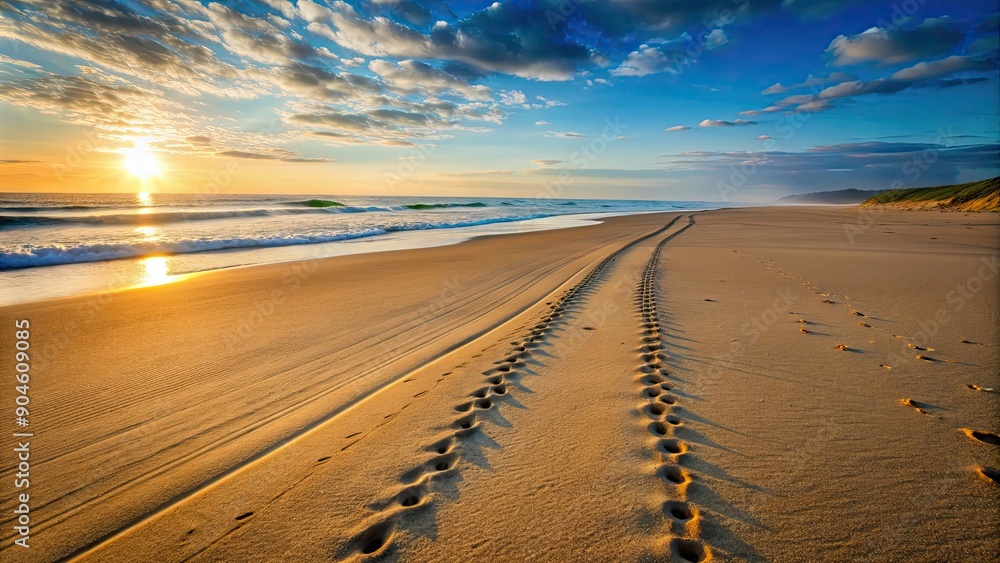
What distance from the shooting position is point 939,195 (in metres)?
36.0

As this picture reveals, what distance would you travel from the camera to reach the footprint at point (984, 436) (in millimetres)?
2852

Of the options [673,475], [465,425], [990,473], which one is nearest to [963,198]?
[990,473]

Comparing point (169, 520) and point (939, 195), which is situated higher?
point (939, 195)

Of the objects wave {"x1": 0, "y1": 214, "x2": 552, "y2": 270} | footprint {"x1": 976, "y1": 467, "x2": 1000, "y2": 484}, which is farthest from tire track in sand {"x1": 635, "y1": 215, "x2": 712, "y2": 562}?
wave {"x1": 0, "y1": 214, "x2": 552, "y2": 270}

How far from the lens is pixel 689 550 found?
2.11 meters

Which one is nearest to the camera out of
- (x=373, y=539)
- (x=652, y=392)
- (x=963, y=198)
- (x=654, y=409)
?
(x=373, y=539)

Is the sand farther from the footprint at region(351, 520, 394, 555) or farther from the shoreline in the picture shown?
the shoreline

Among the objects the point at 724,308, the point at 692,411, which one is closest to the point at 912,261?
the point at 724,308

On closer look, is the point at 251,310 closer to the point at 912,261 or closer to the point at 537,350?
the point at 537,350

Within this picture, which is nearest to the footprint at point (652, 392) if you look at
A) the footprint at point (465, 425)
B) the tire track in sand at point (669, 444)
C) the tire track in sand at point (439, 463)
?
the tire track in sand at point (669, 444)

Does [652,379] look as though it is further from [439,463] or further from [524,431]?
[439,463]

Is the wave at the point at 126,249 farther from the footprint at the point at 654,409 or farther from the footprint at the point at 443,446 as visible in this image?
the footprint at the point at 654,409

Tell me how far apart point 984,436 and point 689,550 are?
2.70 m

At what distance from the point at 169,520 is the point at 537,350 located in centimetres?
373
